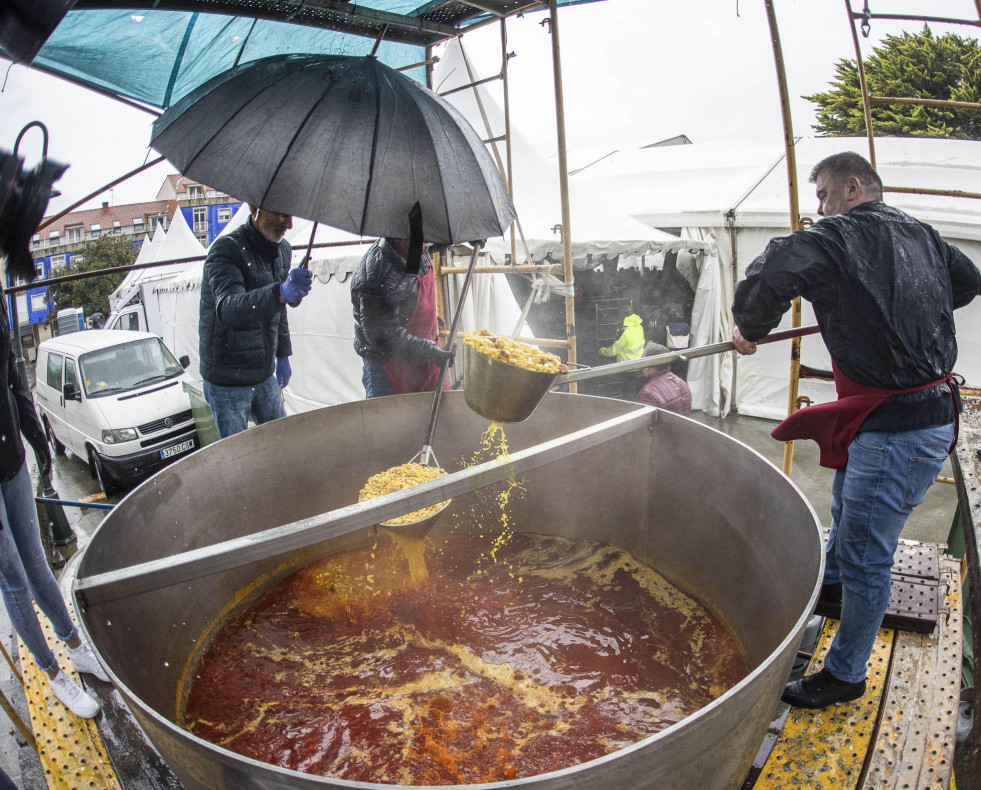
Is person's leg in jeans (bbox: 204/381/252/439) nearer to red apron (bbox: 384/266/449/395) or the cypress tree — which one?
red apron (bbox: 384/266/449/395)

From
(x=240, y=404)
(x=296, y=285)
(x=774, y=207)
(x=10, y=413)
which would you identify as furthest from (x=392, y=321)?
(x=774, y=207)

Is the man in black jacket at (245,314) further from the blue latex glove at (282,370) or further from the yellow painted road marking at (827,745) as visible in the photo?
the yellow painted road marking at (827,745)

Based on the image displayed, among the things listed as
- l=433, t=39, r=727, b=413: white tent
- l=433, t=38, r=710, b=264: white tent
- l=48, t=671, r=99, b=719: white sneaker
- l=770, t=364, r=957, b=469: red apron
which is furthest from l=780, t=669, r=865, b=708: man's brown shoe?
l=433, t=38, r=710, b=264: white tent

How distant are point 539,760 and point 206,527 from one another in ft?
5.67

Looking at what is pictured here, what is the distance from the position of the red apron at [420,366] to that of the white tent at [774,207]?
14.6ft

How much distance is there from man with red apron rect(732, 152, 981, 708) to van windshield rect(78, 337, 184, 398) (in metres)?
6.34

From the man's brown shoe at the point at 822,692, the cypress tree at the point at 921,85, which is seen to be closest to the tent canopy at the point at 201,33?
the man's brown shoe at the point at 822,692

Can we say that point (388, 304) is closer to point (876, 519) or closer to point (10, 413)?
point (10, 413)

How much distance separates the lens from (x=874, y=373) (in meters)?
1.85

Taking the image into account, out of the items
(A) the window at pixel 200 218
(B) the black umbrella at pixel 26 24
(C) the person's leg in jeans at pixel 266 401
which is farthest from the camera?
(A) the window at pixel 200 218

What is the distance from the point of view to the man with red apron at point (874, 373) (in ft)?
5.96

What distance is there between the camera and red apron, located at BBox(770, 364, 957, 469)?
6.17 feet

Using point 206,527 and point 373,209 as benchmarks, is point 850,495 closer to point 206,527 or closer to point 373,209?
point 373,209

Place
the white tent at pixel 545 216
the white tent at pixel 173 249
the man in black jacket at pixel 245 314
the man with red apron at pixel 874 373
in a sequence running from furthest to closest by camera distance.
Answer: the white tent at pixel 173 249 < the white tent at pixel 545 216 < the man in black jacket at pixel 245 314 < the man with red apron at pixel 874 373
